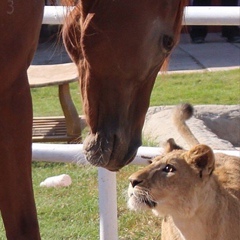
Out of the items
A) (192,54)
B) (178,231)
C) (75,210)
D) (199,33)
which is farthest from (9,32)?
(199,33)

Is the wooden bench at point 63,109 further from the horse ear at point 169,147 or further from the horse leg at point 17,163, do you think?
the horse leg at point 17,163

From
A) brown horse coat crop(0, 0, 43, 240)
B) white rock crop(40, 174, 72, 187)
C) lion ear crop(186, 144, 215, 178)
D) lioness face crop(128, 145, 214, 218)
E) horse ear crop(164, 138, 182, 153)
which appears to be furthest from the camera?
white rock crop(40, 174, 72, 187)

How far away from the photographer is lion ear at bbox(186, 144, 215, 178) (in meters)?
4.05

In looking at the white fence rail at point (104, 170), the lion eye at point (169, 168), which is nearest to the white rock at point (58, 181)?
the white fence rail at point (104, 170)

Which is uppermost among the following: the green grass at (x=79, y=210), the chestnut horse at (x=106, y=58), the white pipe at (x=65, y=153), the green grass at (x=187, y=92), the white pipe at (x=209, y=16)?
the chestnut horse at (x=106, y=58)

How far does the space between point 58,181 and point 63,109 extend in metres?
2.28

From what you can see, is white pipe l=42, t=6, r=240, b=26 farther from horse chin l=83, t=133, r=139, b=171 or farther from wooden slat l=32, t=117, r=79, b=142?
wooden slat l=32, t=117, r=79, b=142

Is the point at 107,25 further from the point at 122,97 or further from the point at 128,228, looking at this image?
the point at 128,228

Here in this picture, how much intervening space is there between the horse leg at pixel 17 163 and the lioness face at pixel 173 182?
5.31 ft

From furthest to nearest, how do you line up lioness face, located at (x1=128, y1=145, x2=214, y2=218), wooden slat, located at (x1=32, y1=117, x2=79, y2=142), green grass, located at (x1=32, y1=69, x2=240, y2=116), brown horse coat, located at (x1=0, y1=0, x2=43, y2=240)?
green grass, located at (x1=32, y1=69, x2=240, y2=116) → wooden slat, located at (x1=32, y1=117, x2=79, y2=142) → lioness face, located at (x1=128, y1=145, x2=214, y2=218) → brown horse coat, located at (x1=0, y1=0, x2=43, y2=240)

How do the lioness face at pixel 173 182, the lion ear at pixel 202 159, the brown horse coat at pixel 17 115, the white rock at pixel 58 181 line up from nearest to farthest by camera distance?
the brown horse coat at pixel 17 115 → the lioness face at pixel 173 182 → the lion ear at pixel 202 159 → the white rock at pixel 58 181

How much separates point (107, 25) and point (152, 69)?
0.15 m

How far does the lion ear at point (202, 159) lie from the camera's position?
4051 millimetres

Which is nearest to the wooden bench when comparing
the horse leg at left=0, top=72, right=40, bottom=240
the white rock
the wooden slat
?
the wooden slat
